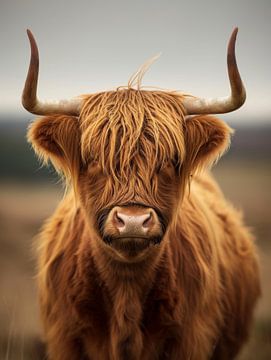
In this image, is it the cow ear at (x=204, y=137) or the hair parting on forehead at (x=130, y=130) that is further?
the cow ear at (x=204, y=137)

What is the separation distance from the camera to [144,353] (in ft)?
11.3

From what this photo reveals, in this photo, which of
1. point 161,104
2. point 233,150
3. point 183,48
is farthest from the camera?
point 233,150

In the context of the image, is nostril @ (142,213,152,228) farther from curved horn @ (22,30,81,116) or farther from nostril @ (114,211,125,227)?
curved horn @ (22,30,81,116)

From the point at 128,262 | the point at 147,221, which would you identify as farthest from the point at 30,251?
the point at 147,221

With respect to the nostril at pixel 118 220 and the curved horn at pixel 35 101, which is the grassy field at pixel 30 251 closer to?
the curved horn at pixel 35 101

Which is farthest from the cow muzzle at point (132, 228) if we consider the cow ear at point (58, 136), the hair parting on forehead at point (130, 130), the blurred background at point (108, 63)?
the blurred background at point (108, 63)

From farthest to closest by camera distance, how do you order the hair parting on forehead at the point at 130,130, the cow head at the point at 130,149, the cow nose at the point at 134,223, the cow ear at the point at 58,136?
the cow ear at the point at 58,136 < the hair parting on forehead at the point at 130,130 < the cow head at the point at 130,149 < the cow nose at the point at 134,223

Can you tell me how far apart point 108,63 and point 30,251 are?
1.31 metres

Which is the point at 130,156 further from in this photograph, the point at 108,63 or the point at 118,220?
the point at 108,63

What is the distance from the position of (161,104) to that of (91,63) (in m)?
0.99

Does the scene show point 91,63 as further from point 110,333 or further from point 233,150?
point 110,333

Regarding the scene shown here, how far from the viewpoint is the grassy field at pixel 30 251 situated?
4184 millimetres

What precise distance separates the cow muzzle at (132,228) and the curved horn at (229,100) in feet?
1.93

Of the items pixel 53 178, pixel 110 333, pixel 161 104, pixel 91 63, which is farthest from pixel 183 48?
pixel 110 333
